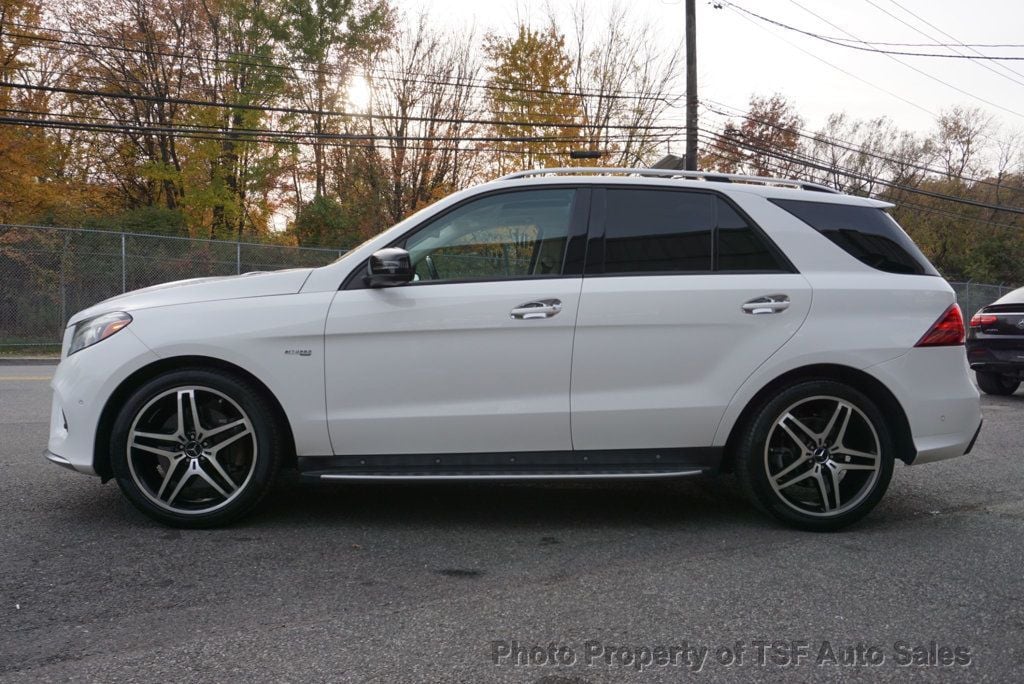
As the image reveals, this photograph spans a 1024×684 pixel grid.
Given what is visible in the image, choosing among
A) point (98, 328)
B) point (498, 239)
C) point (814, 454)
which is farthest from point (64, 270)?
point (814, 454)

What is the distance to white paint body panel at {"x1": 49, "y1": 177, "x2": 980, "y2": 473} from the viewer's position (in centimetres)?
454

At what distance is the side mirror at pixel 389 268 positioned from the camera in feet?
14.7

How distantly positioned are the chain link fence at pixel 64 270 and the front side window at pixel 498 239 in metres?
15.9

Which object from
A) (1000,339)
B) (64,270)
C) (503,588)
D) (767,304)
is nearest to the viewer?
(503,588)

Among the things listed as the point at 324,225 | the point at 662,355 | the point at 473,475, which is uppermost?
the point at 324,225

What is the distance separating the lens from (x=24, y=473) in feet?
19.2

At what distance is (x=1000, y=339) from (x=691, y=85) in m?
13.8

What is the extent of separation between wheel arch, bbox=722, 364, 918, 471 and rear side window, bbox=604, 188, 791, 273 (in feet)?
1.91

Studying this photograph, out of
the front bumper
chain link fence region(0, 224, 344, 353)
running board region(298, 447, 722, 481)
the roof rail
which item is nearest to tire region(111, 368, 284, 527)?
the front bumper

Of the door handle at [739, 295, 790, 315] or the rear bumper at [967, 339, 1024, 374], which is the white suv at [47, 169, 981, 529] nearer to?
the door handle at [739, 295, 790, 315]

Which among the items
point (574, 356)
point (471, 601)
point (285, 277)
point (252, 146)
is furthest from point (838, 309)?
point (252, 146)

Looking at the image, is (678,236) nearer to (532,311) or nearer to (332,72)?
(532,311)

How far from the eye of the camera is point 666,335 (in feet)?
15.1

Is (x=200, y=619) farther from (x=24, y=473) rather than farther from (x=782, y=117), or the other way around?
(x=782, y=117)
